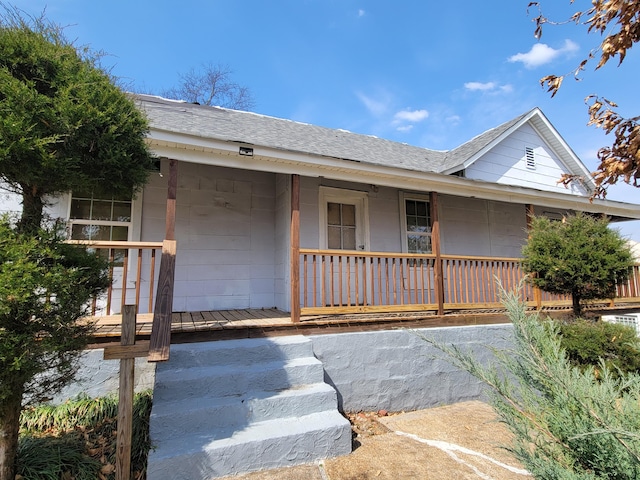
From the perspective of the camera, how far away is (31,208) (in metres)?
2.54

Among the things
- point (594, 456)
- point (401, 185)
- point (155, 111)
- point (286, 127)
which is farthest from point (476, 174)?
point (594, 456)

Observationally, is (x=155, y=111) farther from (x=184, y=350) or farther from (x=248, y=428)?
(x=248, y=428)

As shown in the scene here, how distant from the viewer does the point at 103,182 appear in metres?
2.68

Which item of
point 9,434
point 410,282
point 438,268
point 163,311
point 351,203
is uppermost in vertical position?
point 351,203

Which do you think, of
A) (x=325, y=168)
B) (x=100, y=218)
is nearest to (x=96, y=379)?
(x=100, y=218)

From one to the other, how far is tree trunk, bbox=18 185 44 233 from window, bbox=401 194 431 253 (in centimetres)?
629

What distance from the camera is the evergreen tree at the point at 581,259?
17.4 ft

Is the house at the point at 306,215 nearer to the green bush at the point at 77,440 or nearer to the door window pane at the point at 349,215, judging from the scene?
the door window pane at the point at 349,215

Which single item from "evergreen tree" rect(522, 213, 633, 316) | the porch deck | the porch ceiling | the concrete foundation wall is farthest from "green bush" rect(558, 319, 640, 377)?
the porch ceiling

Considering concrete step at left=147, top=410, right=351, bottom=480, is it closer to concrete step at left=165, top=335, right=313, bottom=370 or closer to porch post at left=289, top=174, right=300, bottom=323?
concrete step at left=165, top=335, right=313, bottom=370

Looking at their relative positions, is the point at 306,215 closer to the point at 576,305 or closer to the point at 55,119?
the point at 55,119

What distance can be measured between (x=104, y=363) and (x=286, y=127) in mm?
5807

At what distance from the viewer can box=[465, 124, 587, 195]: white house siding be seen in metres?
8.18

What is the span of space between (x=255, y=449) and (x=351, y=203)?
5064mm
